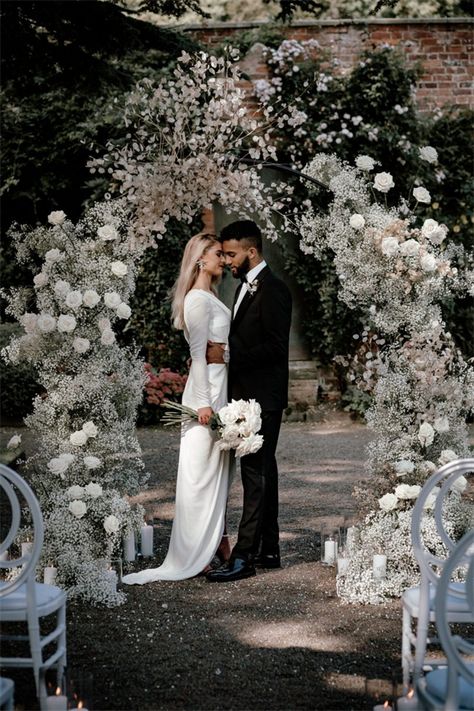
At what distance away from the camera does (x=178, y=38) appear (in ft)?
27.9

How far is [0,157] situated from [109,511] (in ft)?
23.5

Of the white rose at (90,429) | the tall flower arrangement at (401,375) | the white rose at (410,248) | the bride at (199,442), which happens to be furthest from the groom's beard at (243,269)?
the white rose at (90,429)

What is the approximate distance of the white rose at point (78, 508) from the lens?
5414 mm

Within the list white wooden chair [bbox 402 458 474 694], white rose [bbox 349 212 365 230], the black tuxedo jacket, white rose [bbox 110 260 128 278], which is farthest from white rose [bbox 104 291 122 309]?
white wooden chair [bbox 402 458 474 694]

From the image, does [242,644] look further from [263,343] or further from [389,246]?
[389,246]

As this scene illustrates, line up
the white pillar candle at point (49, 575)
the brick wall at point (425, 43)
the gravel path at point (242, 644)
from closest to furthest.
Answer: the gravel path at point (242, 644), the white pillar candle at point (49, 575), the brick wall at point (425, 43)

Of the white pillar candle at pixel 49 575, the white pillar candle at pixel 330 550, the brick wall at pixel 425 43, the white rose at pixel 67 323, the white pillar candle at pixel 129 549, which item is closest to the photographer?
the white pillar candle at pixel 49 575

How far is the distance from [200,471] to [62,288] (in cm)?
130

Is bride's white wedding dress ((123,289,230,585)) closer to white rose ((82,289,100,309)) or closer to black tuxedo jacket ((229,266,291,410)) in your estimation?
black tuxedo jacket ((229,266,291,410))

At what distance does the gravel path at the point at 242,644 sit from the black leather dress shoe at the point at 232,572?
0.16 feet

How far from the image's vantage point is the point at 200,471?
5.80 metres

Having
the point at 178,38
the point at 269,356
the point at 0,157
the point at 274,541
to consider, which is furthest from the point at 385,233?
the point at 0,157

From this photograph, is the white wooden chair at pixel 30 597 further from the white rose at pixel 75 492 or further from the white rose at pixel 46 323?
the white rose at pixel 46 323

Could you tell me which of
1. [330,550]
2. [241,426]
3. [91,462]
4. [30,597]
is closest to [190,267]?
[241,426]
